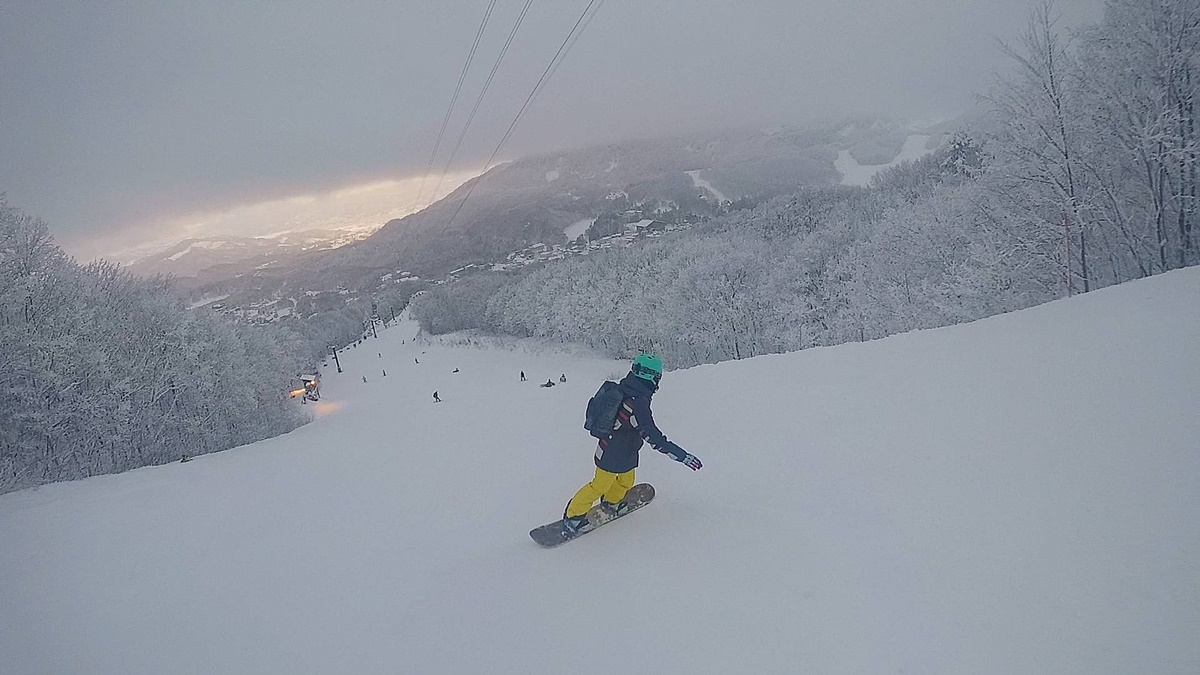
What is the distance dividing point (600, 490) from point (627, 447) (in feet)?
1.85

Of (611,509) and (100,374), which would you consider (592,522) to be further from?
(100,374)

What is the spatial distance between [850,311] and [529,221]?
124m

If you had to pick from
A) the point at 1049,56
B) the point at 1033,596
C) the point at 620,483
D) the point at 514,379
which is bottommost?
the point at 514,379

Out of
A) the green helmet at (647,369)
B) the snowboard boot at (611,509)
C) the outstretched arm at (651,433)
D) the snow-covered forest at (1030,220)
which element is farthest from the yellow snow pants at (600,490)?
the snow-covered forest at (1030,220)

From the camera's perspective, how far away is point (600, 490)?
5.12 meters

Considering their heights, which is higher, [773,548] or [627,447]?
[627,447]

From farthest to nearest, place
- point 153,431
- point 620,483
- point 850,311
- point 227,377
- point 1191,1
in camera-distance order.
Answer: point 850,311, point 227,377, point 153,431, point 1191,1, point 620,483

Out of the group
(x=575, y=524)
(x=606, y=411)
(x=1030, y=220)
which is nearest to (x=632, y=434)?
(x=606, y=411)

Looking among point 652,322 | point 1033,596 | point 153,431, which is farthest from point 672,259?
point 1033,596

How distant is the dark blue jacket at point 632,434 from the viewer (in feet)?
15.5

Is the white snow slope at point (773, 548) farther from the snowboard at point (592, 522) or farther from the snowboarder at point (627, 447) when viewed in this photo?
the snowboarder at point (627, 447)

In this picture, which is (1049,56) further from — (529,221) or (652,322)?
(529,221)

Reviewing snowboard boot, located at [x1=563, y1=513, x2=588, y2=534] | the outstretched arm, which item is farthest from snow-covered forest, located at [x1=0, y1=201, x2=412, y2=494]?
the outstretched arm

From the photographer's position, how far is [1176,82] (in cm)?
1538
